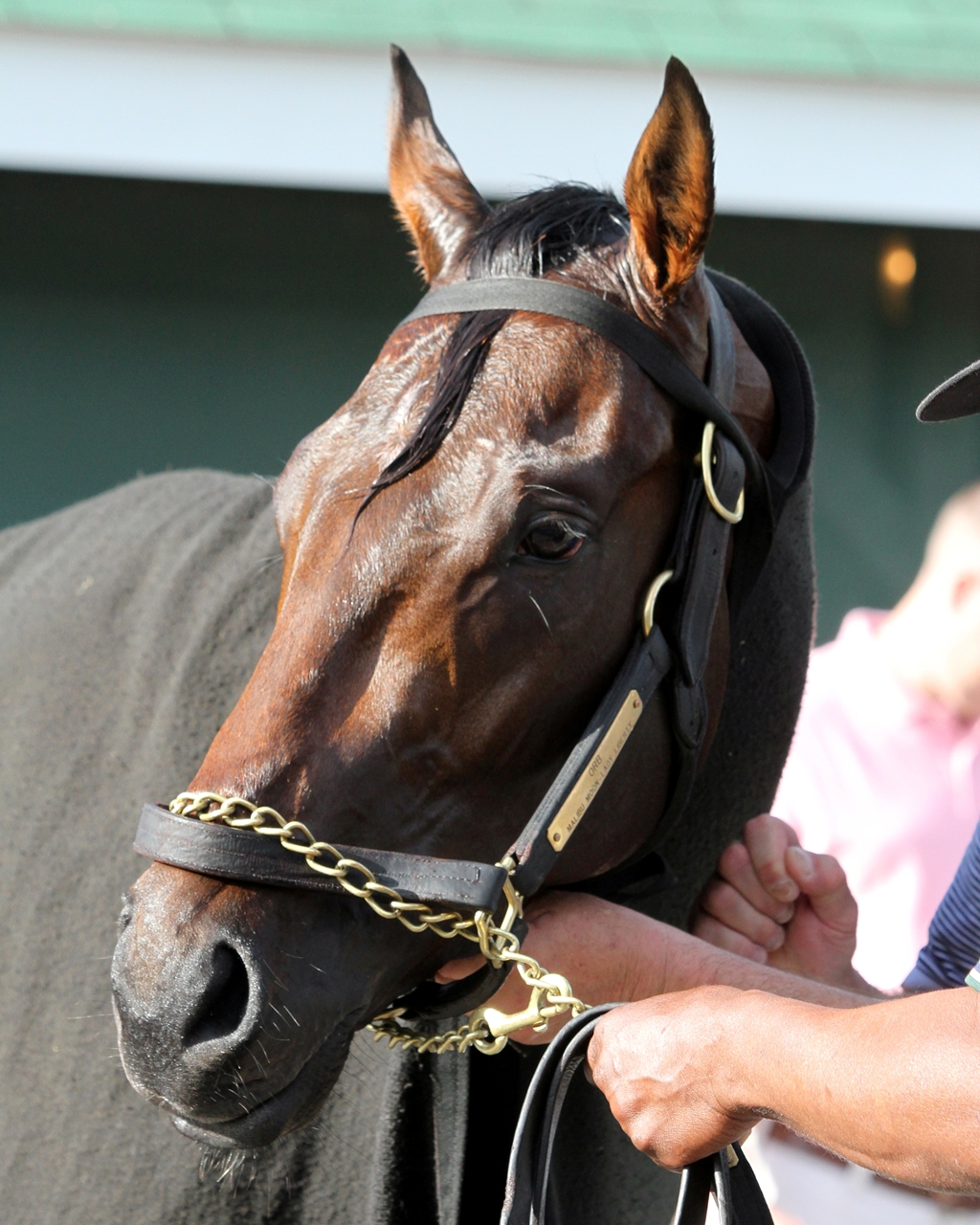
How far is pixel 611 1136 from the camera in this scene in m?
1.91

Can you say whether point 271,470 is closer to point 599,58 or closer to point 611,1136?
point 599,58

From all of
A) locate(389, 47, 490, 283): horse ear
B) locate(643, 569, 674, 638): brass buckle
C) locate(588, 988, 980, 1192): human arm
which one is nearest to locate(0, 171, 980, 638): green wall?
locate(389, 47, 490, 283): horse ear

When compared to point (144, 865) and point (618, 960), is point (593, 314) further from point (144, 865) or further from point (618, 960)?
point (144, 865)

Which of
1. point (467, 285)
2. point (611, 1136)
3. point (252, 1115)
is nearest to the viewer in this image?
point (252, 1115)

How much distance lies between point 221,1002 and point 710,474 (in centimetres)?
89

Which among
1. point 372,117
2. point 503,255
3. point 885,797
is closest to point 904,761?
point 885,797

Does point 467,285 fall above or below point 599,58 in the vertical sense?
below

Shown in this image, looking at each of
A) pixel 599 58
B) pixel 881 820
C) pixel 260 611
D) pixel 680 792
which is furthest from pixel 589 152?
pixel 680 792

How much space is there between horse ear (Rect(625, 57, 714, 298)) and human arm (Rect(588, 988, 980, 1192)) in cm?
94

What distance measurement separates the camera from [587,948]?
1.54m

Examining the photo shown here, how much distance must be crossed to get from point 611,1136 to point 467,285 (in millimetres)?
1257

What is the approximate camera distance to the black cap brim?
1.35m

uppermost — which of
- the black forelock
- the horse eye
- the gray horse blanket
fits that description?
the black forelock

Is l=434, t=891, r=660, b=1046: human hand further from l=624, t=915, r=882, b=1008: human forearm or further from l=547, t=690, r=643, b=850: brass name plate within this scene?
l=547, t=690, r=643, b=850: brass name plate
